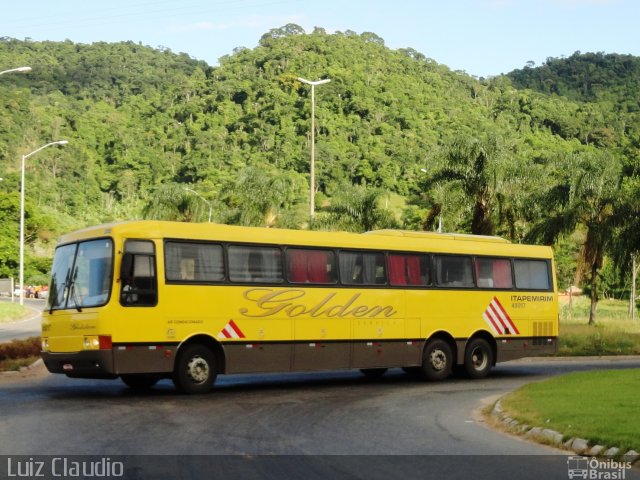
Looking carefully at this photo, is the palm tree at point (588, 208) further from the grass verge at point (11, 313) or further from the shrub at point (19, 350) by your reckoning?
the grass verge at point (11, 313)

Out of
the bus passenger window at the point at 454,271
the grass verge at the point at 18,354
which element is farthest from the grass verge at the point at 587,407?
the grass verge at the point at 18,354

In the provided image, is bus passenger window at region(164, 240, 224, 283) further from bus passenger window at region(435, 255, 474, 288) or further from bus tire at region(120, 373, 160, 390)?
bus passenger window at region(435, 255, 474, 288)

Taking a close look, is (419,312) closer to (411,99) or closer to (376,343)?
(376,343)

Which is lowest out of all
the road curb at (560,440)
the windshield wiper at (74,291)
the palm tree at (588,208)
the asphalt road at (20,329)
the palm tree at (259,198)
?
the road curb at (560,440)

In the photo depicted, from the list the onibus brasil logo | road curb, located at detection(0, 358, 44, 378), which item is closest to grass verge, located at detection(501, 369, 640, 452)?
the onibus brasil logo

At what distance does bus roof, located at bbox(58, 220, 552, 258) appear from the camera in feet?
61.4

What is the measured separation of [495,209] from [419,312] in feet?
66.3

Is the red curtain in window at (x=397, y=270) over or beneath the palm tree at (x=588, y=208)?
beneath

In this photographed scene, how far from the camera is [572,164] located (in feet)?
147

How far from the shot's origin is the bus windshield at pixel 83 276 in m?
18.2

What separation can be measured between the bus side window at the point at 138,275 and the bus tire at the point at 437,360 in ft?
24.4

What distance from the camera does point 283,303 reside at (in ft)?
67.7

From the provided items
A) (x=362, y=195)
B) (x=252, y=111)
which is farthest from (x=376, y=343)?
(x=252, y=111)

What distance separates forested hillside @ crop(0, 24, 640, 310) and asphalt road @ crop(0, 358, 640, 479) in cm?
3037
